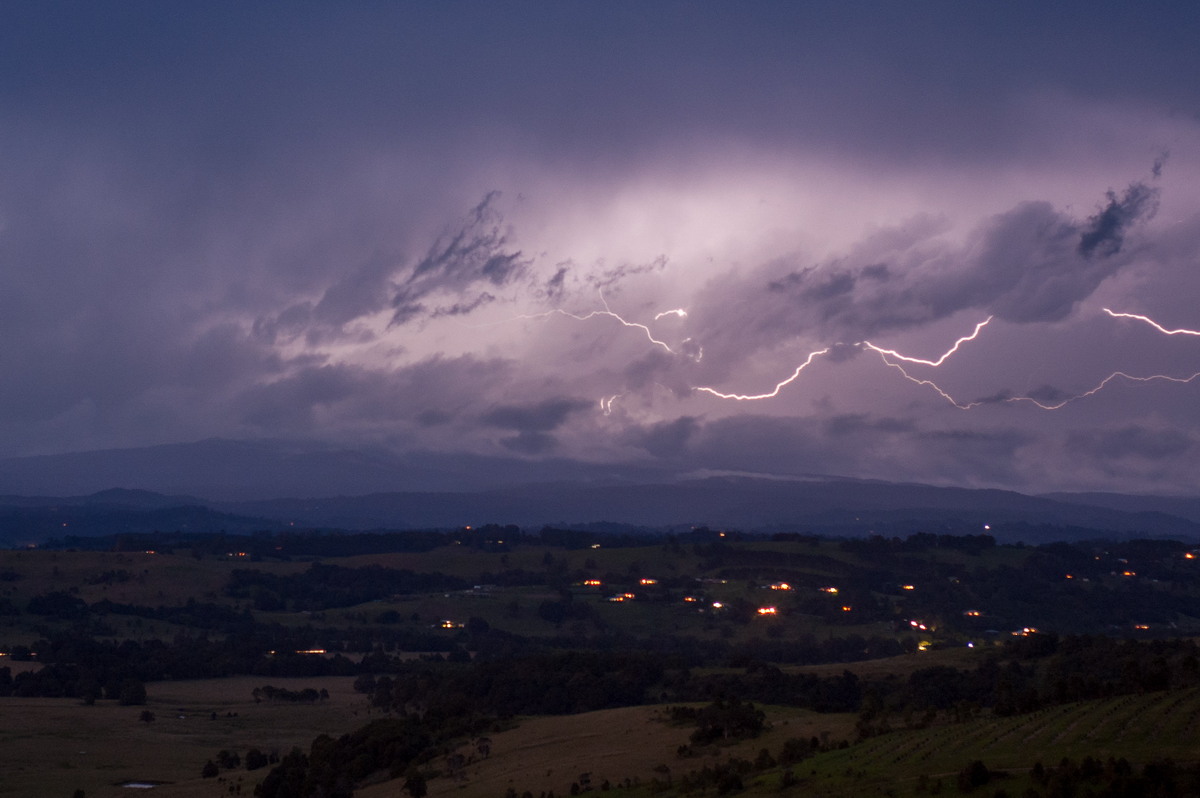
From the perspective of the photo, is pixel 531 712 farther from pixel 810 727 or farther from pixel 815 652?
pixel 815 652

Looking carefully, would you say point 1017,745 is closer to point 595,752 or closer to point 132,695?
point 595,752

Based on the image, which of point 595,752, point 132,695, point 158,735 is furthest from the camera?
point 132,695

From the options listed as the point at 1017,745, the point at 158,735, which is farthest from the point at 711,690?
the point at 158,735

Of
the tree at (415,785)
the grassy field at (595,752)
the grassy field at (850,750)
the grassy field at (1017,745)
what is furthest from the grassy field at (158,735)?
the grassy field at (1017,745)

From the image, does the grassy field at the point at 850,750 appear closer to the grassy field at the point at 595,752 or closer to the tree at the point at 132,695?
the grassy field at the point at 595,752

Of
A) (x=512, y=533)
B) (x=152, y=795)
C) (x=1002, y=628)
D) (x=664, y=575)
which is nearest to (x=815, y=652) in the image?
(x=1002, y=628)

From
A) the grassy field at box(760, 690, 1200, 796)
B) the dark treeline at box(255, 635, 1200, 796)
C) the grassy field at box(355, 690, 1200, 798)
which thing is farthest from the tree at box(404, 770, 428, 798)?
the grassy field at box(760, 690, 1200, 796)

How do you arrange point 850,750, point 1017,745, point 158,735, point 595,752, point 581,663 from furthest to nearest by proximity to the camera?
point 581,663 → point 158,735 → point 595,752 → point 850,750 → point 1017,745

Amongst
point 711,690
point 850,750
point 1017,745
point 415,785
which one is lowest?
point 415,785
